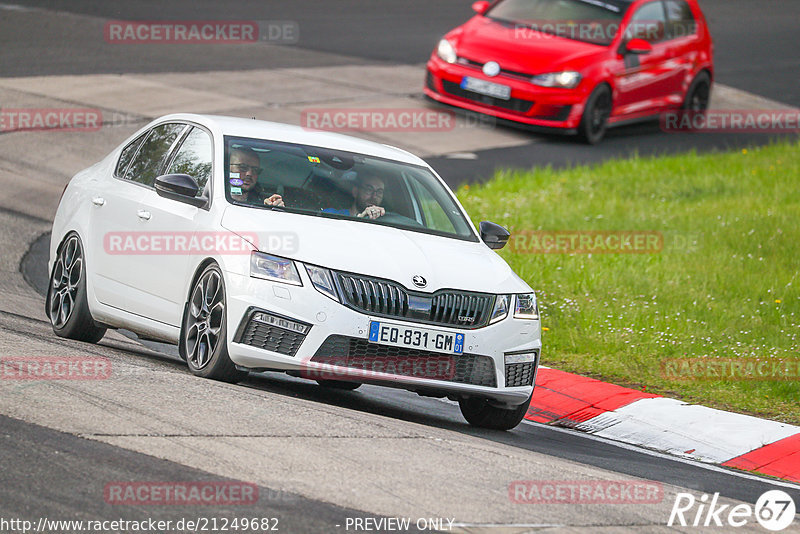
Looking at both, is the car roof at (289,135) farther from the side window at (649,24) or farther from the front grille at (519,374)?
the side window at (649,24)

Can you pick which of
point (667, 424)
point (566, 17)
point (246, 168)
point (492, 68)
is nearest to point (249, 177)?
point (246, 168)

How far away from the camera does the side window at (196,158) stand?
854 centimetres

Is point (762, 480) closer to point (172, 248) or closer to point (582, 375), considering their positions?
point (582, 375)

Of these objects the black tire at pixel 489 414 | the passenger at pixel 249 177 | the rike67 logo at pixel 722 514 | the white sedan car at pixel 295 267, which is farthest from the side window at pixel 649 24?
the rike67 logo at pixel 722 514

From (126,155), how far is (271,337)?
2.64m

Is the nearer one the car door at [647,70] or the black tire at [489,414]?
the black tire at [489,414]

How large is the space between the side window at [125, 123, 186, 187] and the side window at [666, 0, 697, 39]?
1340cm

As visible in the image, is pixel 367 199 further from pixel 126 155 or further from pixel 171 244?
pixel 126 155

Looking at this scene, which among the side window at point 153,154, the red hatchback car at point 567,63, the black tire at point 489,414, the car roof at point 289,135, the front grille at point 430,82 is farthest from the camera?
the front grille at point 430,82

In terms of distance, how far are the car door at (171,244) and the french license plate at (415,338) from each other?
1.19m

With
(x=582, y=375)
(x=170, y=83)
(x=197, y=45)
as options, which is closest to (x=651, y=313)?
(x=582, y=375)

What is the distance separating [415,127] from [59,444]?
13.8 metres

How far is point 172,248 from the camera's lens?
325 inches

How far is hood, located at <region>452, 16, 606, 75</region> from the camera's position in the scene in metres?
19.0
